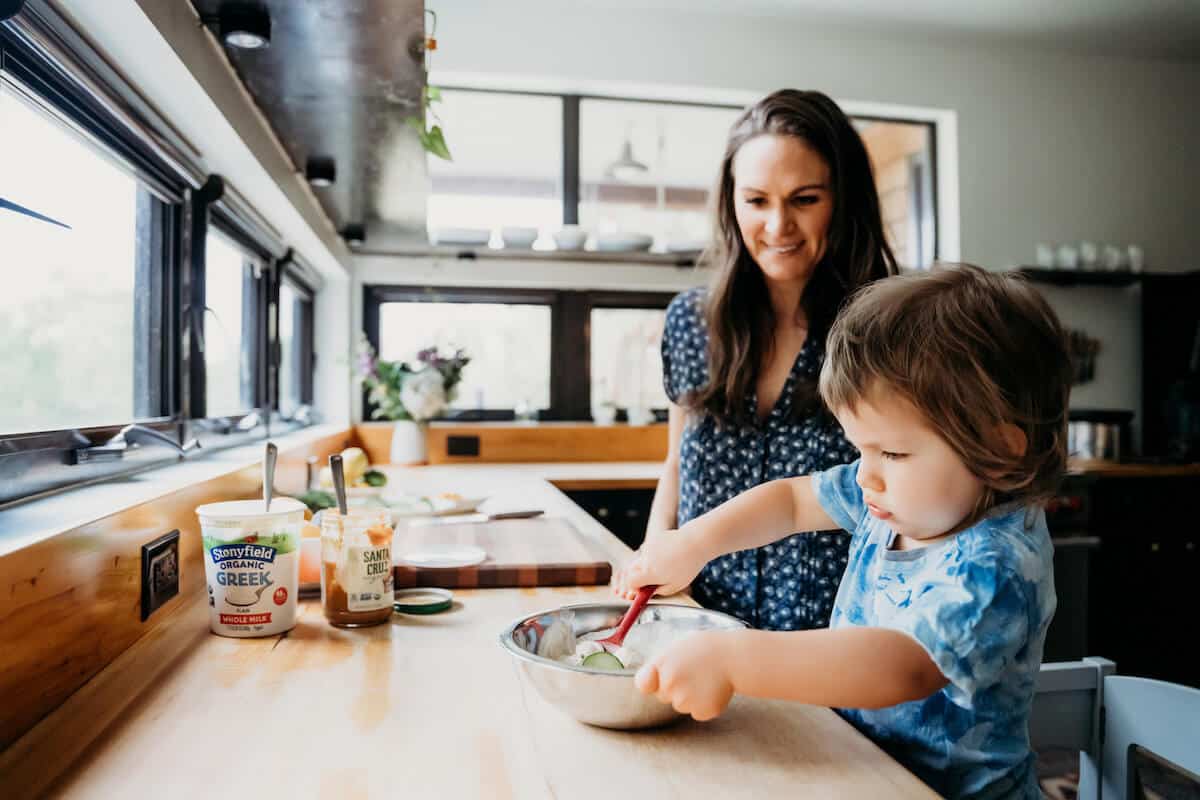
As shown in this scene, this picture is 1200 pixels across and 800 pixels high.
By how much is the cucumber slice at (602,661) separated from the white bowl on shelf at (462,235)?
2.49m

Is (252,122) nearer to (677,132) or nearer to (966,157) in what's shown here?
(677,132)

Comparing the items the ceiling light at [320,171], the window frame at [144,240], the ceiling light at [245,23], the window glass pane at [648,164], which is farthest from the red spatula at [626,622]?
the window glass pane at [648,164]

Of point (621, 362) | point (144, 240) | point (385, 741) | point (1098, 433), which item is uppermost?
point (144, 240)

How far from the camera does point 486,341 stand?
353 centimetres

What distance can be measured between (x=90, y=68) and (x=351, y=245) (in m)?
2.14

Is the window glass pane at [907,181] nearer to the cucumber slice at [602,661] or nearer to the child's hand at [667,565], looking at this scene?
the child's hand at [667,565]

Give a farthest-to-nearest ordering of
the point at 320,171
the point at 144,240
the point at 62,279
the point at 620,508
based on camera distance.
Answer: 1. the point at 620,508
2. the point at 320,171
3. the point at 144,240
4. the point at 62,279

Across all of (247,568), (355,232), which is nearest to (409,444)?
(355,232)

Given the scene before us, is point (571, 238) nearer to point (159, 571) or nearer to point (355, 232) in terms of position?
point (355, 232)

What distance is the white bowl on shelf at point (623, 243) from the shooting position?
313 cm

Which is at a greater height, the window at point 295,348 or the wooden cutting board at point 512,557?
the window at point 295,348

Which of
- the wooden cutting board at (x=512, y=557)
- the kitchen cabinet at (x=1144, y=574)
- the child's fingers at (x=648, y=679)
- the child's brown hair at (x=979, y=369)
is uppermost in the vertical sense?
the child's brown hair at (x=979, y=369)

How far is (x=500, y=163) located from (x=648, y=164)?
643 millimetres

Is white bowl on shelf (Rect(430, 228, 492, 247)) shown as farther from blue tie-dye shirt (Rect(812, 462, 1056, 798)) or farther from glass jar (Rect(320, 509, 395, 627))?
blue tie-dye shirt (Rect(812, 462, 1056, 798))
